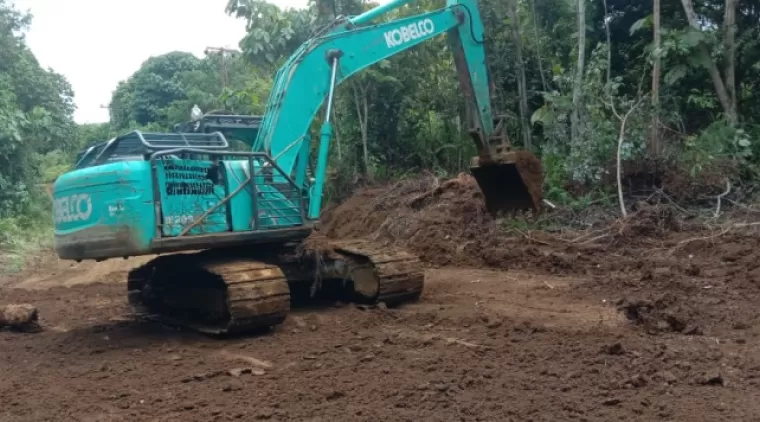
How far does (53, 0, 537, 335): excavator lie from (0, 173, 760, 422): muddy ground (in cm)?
35

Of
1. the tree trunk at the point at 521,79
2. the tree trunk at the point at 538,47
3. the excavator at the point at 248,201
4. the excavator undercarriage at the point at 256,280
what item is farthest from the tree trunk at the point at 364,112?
the excavator undercarriage at the point at 256,280

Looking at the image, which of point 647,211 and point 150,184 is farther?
point 647,211

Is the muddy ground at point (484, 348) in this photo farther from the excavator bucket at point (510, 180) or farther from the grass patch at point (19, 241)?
the grass patch at point (19, 241)

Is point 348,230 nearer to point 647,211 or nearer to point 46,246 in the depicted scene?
point 647,211

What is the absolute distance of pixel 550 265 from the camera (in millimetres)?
8875

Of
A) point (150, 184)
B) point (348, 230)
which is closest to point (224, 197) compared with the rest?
point (150, 184)

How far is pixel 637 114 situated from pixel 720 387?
7772 mm

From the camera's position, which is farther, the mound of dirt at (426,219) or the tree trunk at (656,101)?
the tree trunk at (656,101)

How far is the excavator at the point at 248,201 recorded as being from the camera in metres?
6.23

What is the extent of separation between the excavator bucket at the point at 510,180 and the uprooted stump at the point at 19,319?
5183 mm

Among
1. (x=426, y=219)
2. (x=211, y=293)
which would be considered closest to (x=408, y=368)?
A: (x=211, y=293)

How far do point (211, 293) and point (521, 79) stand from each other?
31.0ft

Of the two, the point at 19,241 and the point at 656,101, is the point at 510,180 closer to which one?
the point at 656,101

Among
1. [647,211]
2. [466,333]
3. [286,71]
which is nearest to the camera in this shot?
[466,333]
